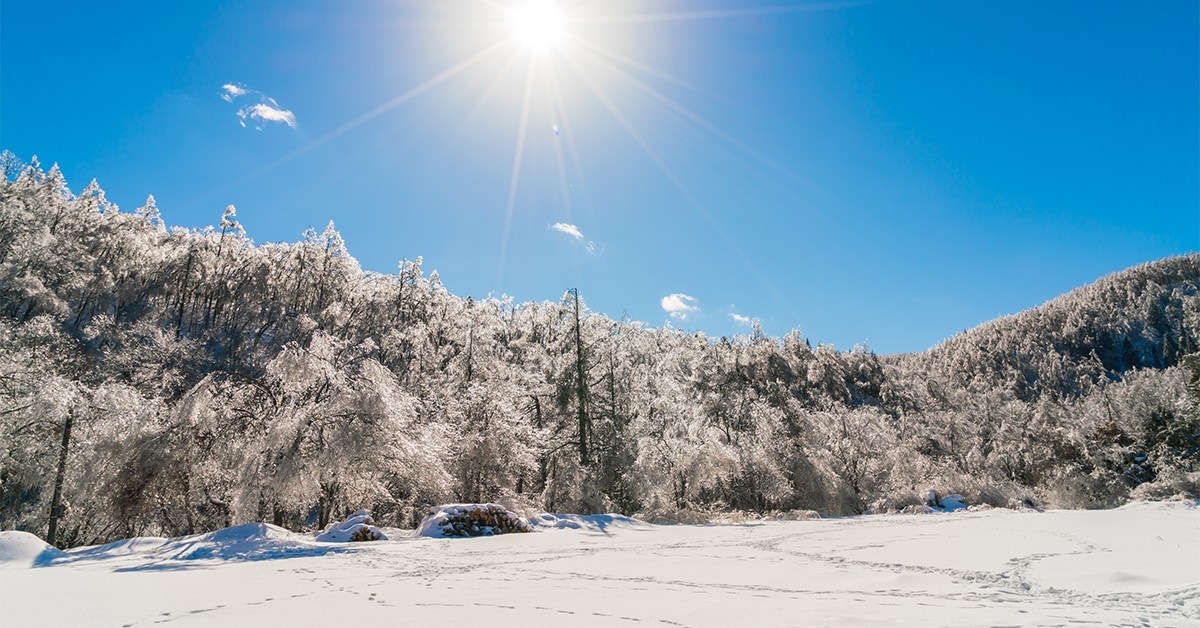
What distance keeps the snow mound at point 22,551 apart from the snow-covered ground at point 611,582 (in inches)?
1.0

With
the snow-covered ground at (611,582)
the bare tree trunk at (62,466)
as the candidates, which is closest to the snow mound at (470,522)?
the snow-covered ground at (611,582)

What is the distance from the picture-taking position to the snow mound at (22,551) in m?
6.14

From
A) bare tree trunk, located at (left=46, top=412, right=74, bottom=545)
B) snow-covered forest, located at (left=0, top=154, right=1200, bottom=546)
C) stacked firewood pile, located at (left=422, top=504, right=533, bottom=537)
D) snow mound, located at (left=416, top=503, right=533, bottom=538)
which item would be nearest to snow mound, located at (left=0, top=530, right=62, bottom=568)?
snow-covered forest, located at (left=0, top=154, right=1200, bottom=546)

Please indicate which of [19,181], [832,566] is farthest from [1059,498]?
[19,181]

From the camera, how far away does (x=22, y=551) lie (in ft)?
20.8

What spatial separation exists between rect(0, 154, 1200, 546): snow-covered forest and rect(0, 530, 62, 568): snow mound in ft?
16.3

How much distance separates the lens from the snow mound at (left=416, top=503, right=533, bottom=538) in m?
10.4

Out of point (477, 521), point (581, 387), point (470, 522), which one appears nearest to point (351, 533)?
point (470, 522)

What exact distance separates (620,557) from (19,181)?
5866 cm

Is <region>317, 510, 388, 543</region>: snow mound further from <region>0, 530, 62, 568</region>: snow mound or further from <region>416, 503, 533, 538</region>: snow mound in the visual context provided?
<region>0, 530, 62, 568</region>: snow mound

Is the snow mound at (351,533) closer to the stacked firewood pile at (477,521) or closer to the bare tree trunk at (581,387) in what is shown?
the stacked firewood pile at (477,521)

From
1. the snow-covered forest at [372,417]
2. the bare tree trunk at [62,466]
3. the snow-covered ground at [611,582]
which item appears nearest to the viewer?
the snow-covered ground at [611,582]

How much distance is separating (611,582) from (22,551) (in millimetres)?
7508

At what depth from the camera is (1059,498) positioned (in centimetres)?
2294
